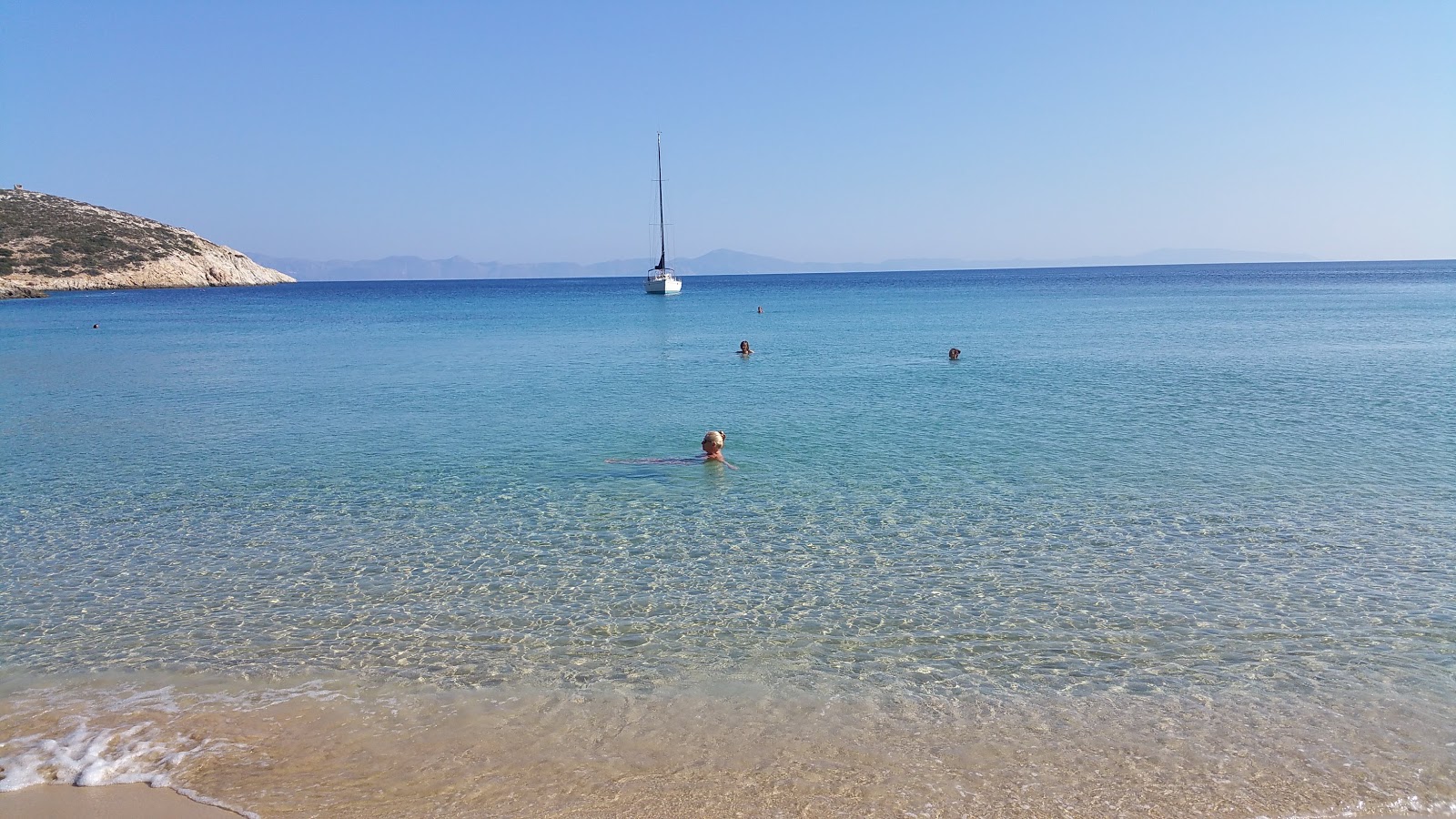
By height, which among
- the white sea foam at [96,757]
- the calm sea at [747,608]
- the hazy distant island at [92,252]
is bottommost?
the white sea foam at [96,757]

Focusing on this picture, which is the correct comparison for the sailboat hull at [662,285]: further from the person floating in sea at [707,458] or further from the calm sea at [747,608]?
the person floating in sea at [707,458]

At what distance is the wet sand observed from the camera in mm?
5594

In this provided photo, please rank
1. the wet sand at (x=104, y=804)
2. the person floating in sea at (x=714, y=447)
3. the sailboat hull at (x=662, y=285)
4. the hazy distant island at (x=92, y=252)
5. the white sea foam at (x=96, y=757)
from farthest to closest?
1. the hazy distant island at (x=92, y=252)
2. the sailboat hull at (x=662, y=285)
3. the person floating in sea at (x=714, y=447)
4. the white sea foam at (x=96, y=757)
5. the wet sand at (x=104, y=804)

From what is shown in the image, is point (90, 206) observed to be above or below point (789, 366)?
above

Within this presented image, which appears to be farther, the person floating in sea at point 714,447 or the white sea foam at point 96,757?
the person floating in sea at point 714,447

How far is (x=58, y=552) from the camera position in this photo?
10953mm

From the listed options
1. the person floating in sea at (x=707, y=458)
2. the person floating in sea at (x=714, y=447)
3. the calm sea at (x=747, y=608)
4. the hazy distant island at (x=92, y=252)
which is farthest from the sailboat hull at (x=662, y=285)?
the person floating in sea at (x=714, y=447)

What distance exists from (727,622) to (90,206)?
518ft

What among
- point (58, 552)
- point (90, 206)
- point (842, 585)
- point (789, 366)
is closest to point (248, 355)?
point (789, 366)

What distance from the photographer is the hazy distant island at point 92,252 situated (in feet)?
328

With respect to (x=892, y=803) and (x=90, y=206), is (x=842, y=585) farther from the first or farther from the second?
(x=90, y=206)

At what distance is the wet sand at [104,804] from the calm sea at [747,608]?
14 centimetres

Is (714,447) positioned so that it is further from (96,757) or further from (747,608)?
(96,757)

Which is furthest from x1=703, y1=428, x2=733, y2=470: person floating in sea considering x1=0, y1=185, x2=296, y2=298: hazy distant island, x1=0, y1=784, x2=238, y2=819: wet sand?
x1=0, y1=185, x2=296, y2=298: hazy distant island
